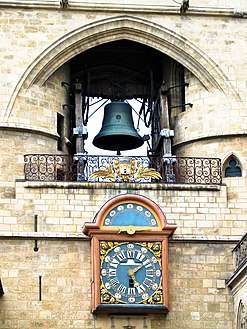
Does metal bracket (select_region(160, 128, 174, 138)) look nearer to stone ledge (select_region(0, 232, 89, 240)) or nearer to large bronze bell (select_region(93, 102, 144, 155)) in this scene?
large bronze bell (select_region(93, 102, 144, 155))

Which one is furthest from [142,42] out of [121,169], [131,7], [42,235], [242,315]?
[242,315]

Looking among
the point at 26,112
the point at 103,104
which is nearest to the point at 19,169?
the point at 26,112

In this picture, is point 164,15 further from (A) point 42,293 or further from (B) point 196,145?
(A) point 42,293

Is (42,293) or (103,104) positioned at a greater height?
(103,104)

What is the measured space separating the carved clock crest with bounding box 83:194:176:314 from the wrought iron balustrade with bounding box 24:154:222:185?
0.84 metres

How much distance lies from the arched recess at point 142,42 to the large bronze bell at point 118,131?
1.21 metres

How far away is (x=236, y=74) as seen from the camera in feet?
92.4

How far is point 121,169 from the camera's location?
89.4 feet

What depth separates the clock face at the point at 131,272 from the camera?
26172 mm

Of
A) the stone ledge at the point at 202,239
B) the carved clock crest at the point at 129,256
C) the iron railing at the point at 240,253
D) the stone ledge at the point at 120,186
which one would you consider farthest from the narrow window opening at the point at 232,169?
the carved clock crest at the point at 129,256

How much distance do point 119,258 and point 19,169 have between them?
241 cm

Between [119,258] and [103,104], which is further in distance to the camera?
[103,104]

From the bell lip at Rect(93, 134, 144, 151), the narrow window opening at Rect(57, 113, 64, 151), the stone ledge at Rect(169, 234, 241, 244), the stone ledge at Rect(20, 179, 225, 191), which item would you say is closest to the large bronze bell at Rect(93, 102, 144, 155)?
the bell lip at Rect(93, 134, 144, 151)

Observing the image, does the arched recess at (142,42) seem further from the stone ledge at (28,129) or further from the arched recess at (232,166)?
the arched recess at (232,166)
